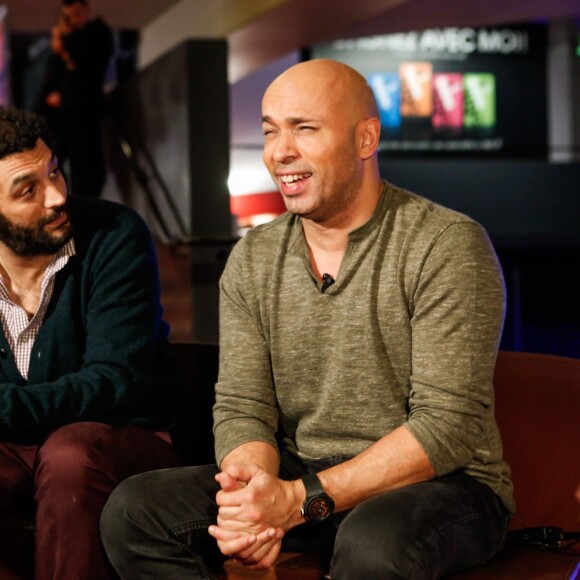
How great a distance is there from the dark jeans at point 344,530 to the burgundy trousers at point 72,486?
0.08m

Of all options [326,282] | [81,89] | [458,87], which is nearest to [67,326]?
[326,282]

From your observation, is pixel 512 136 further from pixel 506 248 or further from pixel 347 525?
pixel 347 525

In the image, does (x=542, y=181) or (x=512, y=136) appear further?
(x=512, y=136)

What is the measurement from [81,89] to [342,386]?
6.25 meters

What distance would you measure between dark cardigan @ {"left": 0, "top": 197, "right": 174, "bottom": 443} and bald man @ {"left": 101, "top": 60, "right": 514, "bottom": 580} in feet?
0.94

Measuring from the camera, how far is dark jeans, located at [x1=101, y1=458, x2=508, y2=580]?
202 centimetres

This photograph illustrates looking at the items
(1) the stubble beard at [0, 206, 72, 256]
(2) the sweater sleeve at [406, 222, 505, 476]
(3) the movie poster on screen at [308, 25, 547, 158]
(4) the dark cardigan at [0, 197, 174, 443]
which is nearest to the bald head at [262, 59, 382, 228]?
(2) the sweater sleeve at [406, 222, 505, 476]

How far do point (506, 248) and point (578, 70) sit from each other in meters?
6.66

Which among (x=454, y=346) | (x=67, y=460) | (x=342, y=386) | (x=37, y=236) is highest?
(x=37, y=236)

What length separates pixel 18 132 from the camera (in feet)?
9.04

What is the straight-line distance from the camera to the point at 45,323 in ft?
9.05

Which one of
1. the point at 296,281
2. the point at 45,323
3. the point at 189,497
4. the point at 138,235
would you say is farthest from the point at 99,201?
the point at 189,497

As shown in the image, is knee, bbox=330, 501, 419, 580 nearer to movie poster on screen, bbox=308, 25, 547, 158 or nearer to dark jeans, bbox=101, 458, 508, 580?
dark jeans, bbox=101, 458, 508, 580

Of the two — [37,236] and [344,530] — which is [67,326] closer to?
[37,236]
